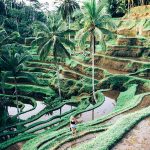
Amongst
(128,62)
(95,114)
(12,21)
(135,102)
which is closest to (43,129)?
(95,114)

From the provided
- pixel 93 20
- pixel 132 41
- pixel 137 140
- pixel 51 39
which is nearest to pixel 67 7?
pixel 132 41

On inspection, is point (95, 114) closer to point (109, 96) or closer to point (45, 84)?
point (109, 96)

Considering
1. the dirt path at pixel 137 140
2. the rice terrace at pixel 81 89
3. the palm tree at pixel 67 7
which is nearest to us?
the dirt path at pixel 137 140

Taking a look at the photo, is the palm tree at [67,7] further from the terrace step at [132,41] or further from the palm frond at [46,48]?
the palm frond at [46,48]

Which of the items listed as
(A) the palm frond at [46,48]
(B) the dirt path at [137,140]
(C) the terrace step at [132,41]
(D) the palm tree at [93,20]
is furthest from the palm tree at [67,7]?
(B) the dirt path at [137,140]

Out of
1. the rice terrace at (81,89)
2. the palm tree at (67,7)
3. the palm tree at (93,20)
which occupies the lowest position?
the rice terrace at (81,89)

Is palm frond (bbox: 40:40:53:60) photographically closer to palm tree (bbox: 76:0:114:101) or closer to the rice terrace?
the rice terrace

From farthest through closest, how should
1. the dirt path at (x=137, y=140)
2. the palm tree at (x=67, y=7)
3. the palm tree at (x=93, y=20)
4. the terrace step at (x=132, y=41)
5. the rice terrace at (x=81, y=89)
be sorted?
the palm tree at (x=67, y=7)
the terrace step at (x=132, y=41)
the palm tree at (x=93, y=20)
the rice terrace at (x=81, y=89)
the dirt path at (x=137, y=140)

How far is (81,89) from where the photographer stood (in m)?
40.8

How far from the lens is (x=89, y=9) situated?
3438cm

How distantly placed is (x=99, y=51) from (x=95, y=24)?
19880mm

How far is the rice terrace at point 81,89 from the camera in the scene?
2072 centimetres

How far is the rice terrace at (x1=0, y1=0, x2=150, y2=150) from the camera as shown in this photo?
816 inches

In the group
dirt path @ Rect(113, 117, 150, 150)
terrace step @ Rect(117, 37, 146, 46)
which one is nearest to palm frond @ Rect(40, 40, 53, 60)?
terrace step @ Rect(117, 37, 146, 46)
